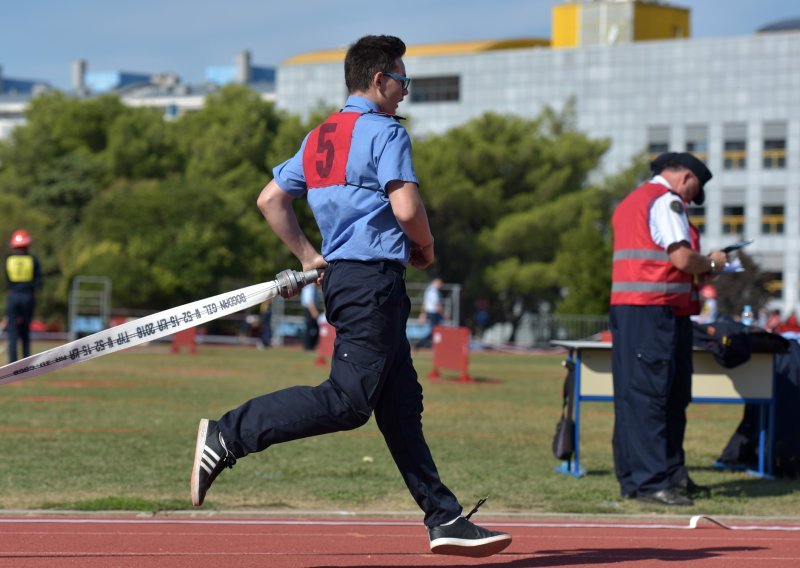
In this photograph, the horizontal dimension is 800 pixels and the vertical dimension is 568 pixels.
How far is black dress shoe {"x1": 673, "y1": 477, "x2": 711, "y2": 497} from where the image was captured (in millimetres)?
8977

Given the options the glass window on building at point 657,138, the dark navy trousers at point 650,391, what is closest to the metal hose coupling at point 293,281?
the dark navy trousers at point 650,391

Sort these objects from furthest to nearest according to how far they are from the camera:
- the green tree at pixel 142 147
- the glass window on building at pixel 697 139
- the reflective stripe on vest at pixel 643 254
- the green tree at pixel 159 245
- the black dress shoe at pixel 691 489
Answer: the glass window on building at pixel 697 139, the green tree at pixel 142 147, the green tree at pixel 159 245, the black dress shoe at pixel 691 489, the reflective stripe on vest at pixel 643 254

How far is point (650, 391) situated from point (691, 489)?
836mm

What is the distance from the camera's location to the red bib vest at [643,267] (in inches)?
347

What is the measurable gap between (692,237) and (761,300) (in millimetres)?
37426

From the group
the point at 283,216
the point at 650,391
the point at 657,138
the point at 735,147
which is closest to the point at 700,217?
the point at 735,147

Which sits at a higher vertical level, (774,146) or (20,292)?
(774,146)

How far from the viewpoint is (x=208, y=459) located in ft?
19.5

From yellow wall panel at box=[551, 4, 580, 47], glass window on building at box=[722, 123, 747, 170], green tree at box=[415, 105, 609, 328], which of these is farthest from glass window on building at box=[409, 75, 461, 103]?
green tree at box=[415, 105, 609, 328]

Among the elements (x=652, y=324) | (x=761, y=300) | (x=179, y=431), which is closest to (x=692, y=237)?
(x=652, y=324)

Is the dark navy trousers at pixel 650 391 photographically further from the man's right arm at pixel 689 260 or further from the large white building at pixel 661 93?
the large white building at pixel 661 93

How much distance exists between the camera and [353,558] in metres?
6.52

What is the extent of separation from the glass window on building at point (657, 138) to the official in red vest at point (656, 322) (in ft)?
229

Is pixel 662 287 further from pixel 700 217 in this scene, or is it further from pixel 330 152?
pixel 700 217
